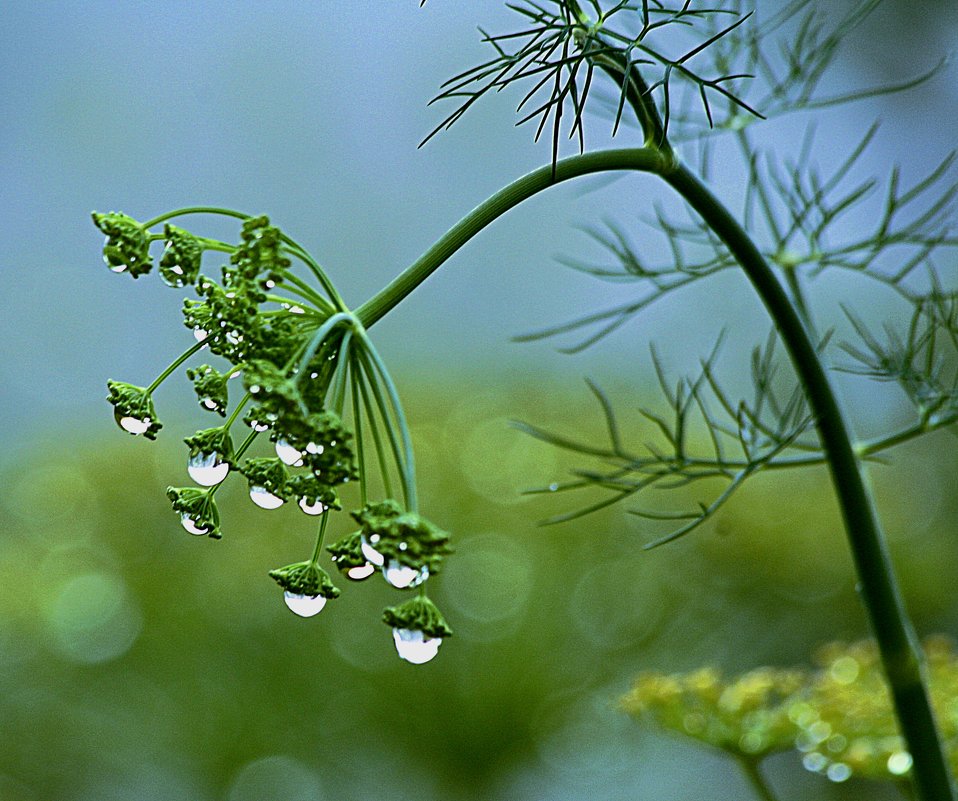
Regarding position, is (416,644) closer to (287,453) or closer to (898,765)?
(287,453)

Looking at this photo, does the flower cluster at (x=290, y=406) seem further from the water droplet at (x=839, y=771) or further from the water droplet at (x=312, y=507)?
the water droplet at (x=839, y=771)

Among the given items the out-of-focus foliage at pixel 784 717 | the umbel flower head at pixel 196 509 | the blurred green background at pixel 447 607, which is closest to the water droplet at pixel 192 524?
the umbel flower head at pixel 196 509

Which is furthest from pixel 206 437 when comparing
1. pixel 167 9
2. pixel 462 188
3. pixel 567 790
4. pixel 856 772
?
pixel 167 9

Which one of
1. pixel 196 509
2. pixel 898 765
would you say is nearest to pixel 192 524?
pixel 196 509

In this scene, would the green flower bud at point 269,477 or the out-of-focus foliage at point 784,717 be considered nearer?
the green flower bud at point 269,477

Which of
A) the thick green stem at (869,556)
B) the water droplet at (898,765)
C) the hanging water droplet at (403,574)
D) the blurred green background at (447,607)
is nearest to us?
the hanging water droplet at (403,574)

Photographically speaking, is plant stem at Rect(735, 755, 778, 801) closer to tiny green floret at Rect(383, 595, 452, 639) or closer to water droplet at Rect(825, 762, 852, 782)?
water droplet at Rect(825, 762, 852, 782)
